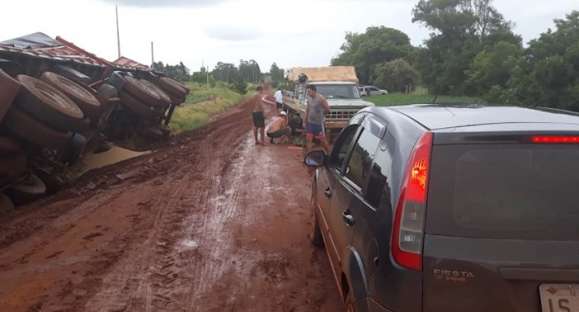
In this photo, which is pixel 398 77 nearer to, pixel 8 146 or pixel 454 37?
pixel 454 37

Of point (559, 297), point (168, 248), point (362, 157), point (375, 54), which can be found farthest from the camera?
point (375, 54)

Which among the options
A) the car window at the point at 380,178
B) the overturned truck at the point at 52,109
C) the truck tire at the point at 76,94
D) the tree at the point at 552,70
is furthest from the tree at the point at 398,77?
the car window at the point at 380,178

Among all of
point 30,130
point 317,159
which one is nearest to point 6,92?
point 30,130

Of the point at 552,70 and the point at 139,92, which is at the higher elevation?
the point at 552,70

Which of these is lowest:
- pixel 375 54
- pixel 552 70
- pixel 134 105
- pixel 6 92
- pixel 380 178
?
pixel 134 105

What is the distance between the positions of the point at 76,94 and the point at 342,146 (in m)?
6.74

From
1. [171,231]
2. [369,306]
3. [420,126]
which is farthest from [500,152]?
[171,231]

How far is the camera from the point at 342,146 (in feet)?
16.2

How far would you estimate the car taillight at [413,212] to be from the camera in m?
2.55

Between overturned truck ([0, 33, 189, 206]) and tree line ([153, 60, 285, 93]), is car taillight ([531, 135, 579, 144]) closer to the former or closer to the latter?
overturned truck ([0, 33, 189, 206])

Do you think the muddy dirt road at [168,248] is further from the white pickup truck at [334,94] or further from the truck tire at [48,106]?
the white pickup truck at [334,94]

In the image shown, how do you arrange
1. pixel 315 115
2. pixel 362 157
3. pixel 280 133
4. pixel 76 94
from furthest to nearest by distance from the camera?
pixel 280 133
pixel 315 115
pixel 76 94
pixel 362 157

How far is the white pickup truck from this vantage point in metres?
15.9

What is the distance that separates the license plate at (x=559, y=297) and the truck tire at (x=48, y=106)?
7.74m
